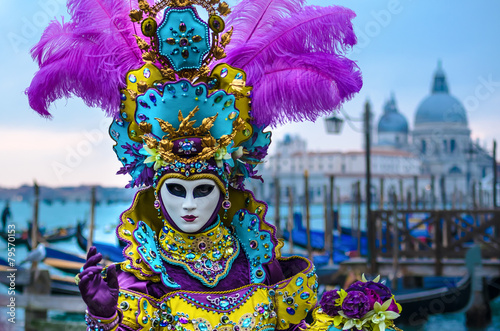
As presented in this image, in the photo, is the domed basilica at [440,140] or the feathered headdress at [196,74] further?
the domed basilica at [440,140]

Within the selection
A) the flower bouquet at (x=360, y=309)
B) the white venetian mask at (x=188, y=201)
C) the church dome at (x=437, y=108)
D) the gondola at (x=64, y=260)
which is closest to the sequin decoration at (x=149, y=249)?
the white venetian mask at (x=188, y=201)

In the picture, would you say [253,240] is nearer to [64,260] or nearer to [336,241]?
[64,260]

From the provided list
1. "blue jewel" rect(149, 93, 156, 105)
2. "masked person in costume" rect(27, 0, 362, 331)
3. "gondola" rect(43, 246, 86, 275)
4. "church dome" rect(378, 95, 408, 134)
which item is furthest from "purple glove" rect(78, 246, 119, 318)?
"church dome" rect(378, 95, 408, 134)

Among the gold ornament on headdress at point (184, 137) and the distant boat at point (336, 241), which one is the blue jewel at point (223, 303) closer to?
the gold ornament on headdress at point (184, 137)

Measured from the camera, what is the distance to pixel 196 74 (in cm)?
255

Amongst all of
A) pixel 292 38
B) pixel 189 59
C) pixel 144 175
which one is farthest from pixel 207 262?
pixel 292 38

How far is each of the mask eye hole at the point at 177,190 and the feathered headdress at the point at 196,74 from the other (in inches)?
2.9

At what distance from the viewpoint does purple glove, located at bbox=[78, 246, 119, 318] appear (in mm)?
2064

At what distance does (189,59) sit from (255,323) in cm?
108

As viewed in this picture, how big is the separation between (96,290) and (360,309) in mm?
968

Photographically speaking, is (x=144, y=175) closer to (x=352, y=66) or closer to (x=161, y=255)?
(x=161, y=255)

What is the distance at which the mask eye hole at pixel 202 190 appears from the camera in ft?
8.11

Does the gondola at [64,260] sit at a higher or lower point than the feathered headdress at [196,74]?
lower

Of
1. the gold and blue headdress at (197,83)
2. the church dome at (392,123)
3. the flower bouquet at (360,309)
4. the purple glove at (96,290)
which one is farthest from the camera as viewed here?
the church dome at (392,123)
